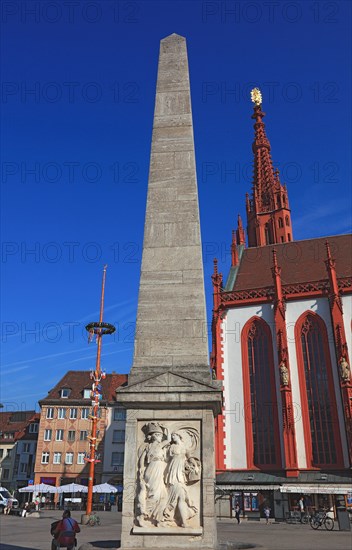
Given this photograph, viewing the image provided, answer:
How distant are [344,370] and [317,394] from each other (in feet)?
7.79

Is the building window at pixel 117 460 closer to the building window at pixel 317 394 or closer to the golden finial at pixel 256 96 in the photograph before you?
the building window at pixel 317 394

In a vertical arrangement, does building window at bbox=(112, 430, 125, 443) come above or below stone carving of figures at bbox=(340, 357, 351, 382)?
below

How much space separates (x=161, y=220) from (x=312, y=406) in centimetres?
2416

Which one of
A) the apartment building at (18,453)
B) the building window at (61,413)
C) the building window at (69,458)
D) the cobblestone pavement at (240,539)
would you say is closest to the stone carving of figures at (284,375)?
the cobblestone pavement at (240,539)

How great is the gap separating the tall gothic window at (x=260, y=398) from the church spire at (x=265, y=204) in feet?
69.1

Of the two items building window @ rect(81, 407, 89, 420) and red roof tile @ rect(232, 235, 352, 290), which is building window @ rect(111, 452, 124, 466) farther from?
red roof tile @ rect(232, 235, 352, 290)

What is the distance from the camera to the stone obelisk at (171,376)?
5.89 meters

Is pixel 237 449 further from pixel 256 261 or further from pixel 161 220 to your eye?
pixel 161 220

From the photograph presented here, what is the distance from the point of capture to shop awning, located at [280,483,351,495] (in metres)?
25.2

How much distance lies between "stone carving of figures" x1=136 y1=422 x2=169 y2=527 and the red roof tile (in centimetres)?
Result: 2998

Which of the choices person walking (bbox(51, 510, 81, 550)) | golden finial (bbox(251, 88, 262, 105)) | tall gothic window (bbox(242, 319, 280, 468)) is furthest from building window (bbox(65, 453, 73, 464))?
golden finial (bbox(251, 88, 262, 105))

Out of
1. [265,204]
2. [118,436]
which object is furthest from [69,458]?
[265,204]

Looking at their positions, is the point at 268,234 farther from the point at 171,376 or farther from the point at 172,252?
the point at 171,376

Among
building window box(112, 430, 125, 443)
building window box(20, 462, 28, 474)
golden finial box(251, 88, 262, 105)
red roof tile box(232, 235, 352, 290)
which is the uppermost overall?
golden finial box(251, 88, 262, 105)
